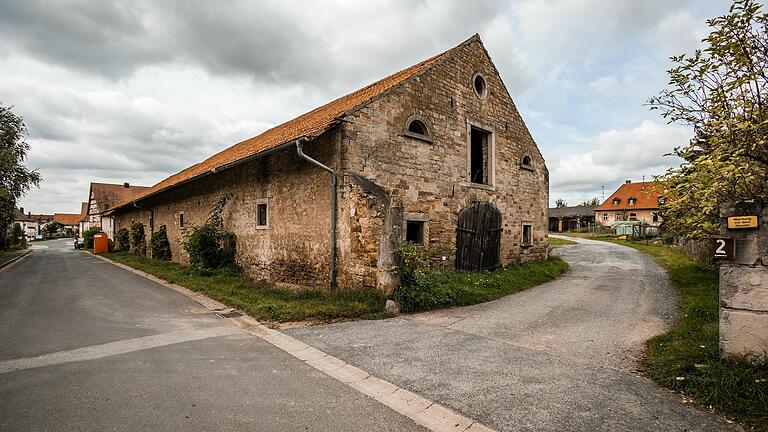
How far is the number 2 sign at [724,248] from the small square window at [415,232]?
6117mm

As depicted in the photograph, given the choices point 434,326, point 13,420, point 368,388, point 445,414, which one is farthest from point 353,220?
point 13,420

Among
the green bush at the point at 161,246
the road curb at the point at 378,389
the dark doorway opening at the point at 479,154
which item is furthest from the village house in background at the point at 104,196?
the road curb at the point at 378,389

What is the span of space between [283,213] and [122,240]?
69.4ft

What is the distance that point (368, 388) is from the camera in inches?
153

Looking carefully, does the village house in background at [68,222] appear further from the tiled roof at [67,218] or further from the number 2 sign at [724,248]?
the number 2 sign at [724,248]

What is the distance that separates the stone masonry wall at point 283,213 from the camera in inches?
350

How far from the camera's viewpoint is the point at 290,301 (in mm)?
7992

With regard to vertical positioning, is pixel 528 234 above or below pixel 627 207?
below

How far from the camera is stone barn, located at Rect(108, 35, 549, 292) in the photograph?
26.9ft

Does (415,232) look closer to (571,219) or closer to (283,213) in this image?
(283,213)

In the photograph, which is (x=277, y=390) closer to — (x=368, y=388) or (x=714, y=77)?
(x=368, y=388)

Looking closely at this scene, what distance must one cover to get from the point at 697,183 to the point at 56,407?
7745 millimetres

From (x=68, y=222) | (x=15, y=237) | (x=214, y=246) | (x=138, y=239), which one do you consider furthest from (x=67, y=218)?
(x=214, y=246)

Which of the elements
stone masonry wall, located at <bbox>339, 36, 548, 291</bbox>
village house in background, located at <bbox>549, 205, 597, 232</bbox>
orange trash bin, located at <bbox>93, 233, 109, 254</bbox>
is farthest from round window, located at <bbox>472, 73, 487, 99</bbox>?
village house in background, located at <bbox>549, 205, 597, 232</bbox>
